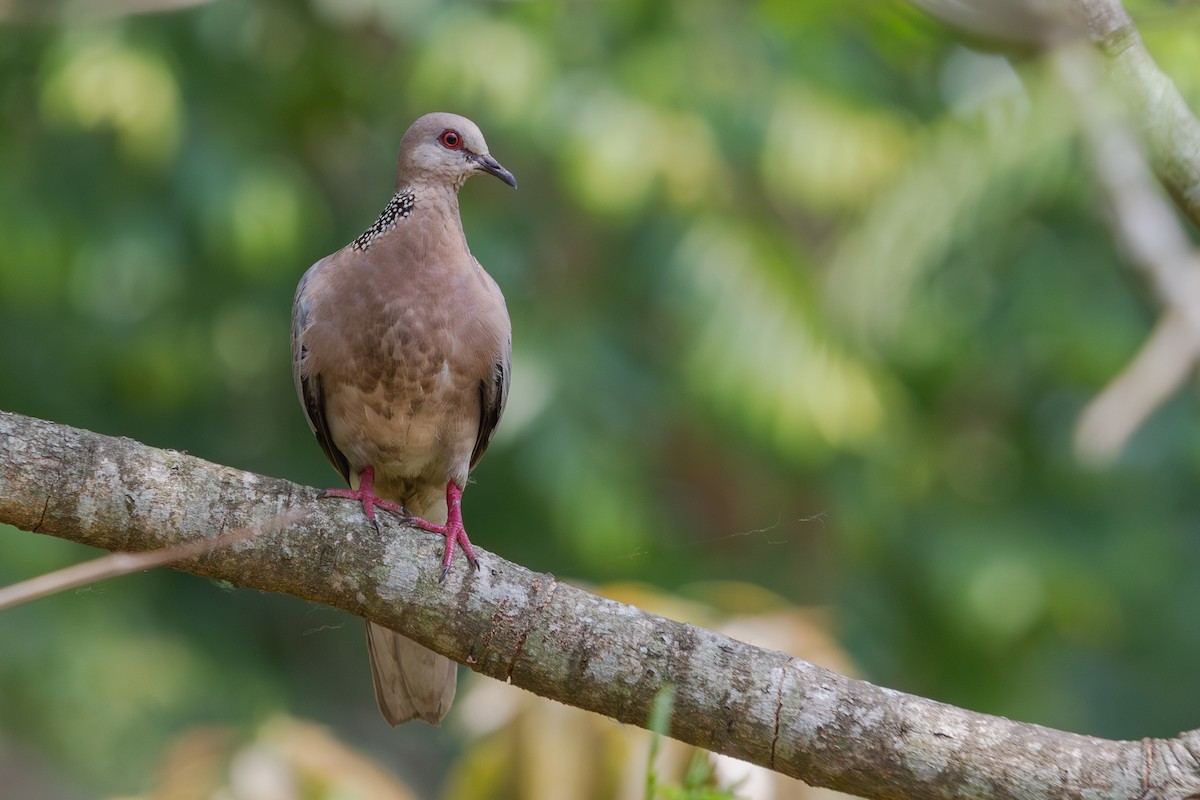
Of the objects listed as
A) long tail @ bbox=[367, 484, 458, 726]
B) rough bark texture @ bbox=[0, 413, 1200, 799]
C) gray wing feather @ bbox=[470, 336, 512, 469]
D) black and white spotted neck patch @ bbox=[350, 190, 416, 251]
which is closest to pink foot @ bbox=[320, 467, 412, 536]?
rough bark texture @ bbox=[0, 413, 1200, 799]

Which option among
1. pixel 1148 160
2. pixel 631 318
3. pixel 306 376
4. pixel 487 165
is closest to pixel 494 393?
pixel 306 376

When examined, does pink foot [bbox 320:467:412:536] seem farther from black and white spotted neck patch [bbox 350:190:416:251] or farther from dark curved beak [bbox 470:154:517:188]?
dark curved beak [bbox 470:154:517:188]

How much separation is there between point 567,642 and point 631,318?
222 inches

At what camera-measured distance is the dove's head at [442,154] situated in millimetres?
3318

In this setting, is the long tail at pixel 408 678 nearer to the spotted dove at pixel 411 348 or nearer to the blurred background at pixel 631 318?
the spotted dove at pixel 411 348

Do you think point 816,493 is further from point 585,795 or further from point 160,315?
point 585,795

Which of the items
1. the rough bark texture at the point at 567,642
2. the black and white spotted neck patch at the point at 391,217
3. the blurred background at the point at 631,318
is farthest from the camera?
the blurred background at the point at 631,318

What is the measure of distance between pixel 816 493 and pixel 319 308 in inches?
216

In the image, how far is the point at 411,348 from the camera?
10.2 ft

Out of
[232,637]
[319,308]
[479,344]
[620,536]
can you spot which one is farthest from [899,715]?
[232,637]

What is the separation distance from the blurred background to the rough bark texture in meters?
2.63

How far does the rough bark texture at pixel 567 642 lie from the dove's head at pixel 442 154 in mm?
961

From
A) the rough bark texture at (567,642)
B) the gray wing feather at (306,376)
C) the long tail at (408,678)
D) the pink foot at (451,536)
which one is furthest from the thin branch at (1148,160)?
the gray wing feather at (306,376)

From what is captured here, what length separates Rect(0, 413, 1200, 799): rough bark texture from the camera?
7.94 feet
